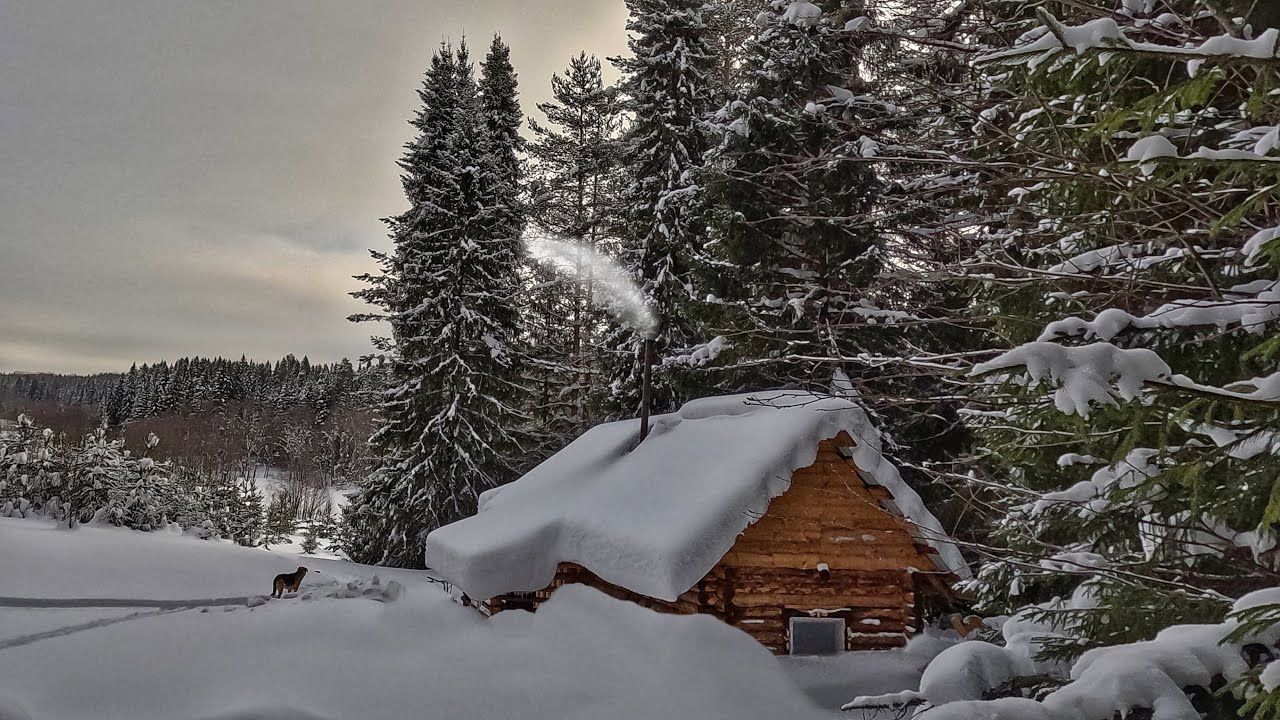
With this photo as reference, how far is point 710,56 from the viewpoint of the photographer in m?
19.3

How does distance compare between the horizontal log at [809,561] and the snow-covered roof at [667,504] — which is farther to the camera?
the horizontal log at [809,561]

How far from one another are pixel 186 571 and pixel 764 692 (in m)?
15.8

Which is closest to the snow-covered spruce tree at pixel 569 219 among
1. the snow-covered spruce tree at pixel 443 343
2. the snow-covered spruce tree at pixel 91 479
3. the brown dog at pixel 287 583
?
the snow-covered spruce tree at pixel 443 343

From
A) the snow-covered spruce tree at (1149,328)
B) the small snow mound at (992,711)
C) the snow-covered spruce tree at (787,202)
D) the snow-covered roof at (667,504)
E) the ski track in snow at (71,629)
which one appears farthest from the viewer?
the snow-covered spruce tree at (787,202)

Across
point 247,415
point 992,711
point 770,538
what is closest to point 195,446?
point 247,415

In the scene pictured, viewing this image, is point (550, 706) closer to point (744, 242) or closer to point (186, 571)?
point (744, 242)

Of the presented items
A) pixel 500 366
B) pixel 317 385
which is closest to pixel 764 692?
pixel 500 366

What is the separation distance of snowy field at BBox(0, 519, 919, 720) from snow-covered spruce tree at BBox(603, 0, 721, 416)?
788cm

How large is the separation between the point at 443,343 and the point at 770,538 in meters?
14.2

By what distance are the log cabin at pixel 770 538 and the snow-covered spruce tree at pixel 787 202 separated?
111 inches

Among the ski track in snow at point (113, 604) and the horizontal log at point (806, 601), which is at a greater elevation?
the horizontal log at point (806, 601)

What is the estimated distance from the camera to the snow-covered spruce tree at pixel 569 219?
24.5m

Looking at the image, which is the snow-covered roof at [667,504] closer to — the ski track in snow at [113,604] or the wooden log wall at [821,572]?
the wooden log wall at [821,572]

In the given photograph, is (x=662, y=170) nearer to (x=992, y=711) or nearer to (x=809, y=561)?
(x=809, y=561)
